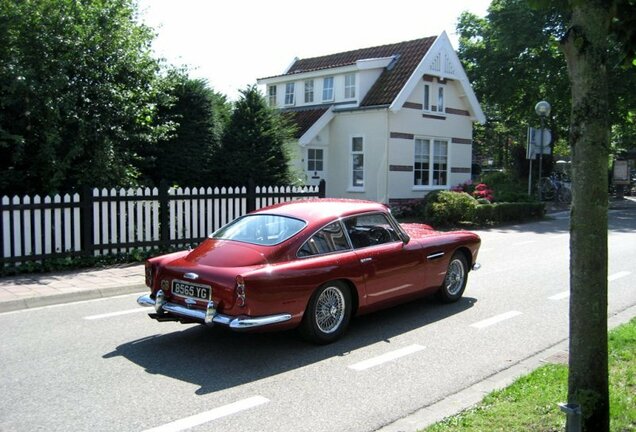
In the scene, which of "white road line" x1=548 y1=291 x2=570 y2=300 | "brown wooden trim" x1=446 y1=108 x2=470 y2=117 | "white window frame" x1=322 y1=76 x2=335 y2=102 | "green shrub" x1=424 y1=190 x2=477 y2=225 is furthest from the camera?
"brown wooden trim" x1=446 y1=108 x2=470 y2=117

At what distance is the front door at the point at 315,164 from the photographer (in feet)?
75.3

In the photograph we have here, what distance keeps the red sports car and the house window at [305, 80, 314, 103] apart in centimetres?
1855

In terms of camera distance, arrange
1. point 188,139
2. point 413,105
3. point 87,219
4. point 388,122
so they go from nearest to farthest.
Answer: point 87,219 < point 188,139 < point 388,122 < point 413,105

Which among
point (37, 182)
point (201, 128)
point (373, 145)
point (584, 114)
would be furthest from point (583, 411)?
point (373, 145)

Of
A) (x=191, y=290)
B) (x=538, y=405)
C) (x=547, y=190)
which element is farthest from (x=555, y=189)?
(x=538, y=405)

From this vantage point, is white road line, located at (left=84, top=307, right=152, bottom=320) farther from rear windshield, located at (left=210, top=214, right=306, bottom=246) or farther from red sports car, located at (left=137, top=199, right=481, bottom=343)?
rear windshield, located at (left=210, top=214, right=306, bottom=246)

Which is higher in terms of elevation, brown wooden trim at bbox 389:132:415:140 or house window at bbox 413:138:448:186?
brown wooden trim at bbox 389:132:415:140

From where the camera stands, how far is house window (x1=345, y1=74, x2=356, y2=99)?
23328mm

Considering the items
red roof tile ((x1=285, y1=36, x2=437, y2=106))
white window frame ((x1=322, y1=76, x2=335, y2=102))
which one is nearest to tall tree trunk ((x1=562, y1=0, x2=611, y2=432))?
red roof tile ((x1=285, y1=36, x2=437, y2=106))

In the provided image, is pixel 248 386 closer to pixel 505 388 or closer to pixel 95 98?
pixel 505 388

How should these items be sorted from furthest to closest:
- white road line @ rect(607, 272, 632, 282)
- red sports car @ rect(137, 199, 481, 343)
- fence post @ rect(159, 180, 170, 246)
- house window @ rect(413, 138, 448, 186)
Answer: house window @ rect(413, 138, 448, 186) → fence post @ rect(159, 180, 170, 246) → white road line @ rect(607, 272, 632, 282) → red sports car @ rect(137, 199, 481, 343)

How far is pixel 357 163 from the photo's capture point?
2308 centimetres

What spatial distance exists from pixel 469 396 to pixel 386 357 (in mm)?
1199

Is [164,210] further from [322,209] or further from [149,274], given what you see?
[322,209]
